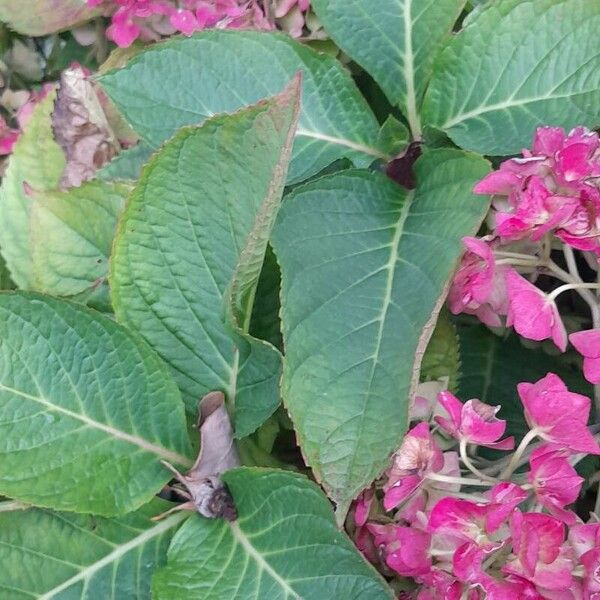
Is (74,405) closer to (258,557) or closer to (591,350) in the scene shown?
(258,557)

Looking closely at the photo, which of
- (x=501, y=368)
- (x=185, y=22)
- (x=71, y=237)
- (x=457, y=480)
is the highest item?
(x=185, y=22)

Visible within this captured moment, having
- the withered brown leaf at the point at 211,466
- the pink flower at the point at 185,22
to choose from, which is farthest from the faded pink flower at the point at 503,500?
the pink flower at the point at 185,22

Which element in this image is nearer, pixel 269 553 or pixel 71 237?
pixel 269 553

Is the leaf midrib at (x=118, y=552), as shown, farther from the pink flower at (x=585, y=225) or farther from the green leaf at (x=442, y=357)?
the pink flower at (x=585, y=225)

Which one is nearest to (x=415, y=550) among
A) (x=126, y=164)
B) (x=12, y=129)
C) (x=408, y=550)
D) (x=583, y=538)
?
(x=408, y=550)

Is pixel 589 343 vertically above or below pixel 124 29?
below

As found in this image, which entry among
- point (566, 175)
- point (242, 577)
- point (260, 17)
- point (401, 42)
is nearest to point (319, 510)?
point (242, 577)

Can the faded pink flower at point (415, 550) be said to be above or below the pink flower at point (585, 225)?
below
